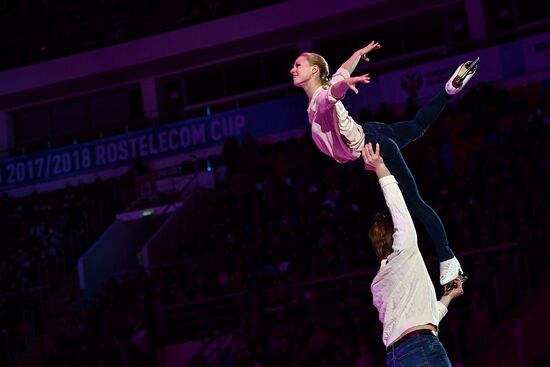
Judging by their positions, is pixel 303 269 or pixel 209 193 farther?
pixel 209 193

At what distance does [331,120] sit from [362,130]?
9.0 inches

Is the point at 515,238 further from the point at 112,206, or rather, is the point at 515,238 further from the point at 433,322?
the point at 112,206

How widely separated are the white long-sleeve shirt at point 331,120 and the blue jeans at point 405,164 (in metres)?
0.16

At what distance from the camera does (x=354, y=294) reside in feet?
37.8

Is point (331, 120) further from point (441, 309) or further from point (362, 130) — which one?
point (441, 309)

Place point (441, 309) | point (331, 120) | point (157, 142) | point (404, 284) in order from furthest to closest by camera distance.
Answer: point (157, 142), point (331, 120), point (441, 309), point (404, 284)

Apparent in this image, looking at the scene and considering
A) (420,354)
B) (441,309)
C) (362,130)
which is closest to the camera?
(420,354)

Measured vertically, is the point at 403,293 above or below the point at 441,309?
above

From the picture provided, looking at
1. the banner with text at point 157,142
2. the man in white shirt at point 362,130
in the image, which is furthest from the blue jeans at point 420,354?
the banner with text at point 157,142

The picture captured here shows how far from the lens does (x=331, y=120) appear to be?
499 centimetres

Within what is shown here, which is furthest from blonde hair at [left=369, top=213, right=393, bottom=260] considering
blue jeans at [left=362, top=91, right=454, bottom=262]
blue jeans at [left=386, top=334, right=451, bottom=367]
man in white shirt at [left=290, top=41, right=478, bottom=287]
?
blue jeans at [left=362, top=91, right=454, bottom=262]

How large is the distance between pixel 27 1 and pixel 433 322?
2072 centimetres

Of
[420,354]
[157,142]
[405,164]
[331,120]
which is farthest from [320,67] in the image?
[157,142]

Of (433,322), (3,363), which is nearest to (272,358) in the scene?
(3,363)
